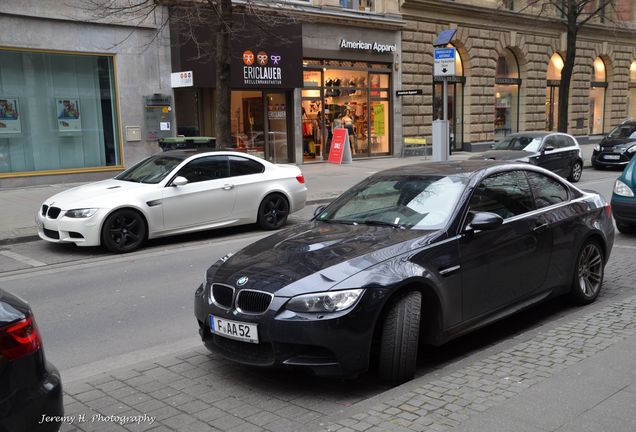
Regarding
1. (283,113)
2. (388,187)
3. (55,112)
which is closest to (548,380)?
(388,187)

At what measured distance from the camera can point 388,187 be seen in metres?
5.70

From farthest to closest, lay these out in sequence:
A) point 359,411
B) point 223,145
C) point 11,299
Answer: point 223,145, point 359,411, point 11,299

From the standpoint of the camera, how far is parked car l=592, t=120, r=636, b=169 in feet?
68.9

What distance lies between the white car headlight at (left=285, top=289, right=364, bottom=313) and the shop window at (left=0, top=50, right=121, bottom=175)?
15.1 m

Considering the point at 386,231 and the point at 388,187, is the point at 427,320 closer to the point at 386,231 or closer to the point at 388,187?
the point at 386,231

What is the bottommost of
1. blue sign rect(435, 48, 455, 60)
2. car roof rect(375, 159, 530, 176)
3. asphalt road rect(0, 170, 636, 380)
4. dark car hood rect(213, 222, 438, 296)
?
asphalt road rect(0, 170, 636, 380)

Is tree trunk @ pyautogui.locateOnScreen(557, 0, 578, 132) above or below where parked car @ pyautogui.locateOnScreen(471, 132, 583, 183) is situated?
above

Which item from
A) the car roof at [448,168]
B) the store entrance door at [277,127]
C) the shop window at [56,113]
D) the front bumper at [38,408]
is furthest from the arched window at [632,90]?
the front bumper at [38,408]

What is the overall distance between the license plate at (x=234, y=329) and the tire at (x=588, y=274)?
3.44m

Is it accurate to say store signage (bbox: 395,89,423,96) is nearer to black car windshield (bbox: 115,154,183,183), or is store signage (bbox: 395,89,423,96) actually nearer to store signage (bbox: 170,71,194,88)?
store signage (bbox: 170,71,194,88)

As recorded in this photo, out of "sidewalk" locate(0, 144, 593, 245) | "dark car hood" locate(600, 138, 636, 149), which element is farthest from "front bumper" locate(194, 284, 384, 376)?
"dark car hood" locate(600, 138, 636, 149)

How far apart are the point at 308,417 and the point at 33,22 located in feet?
52.5

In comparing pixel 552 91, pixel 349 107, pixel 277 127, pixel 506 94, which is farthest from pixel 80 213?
pixel 552 91

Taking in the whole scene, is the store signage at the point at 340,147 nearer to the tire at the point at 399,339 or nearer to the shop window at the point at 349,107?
the shop window at the point at 349,107
